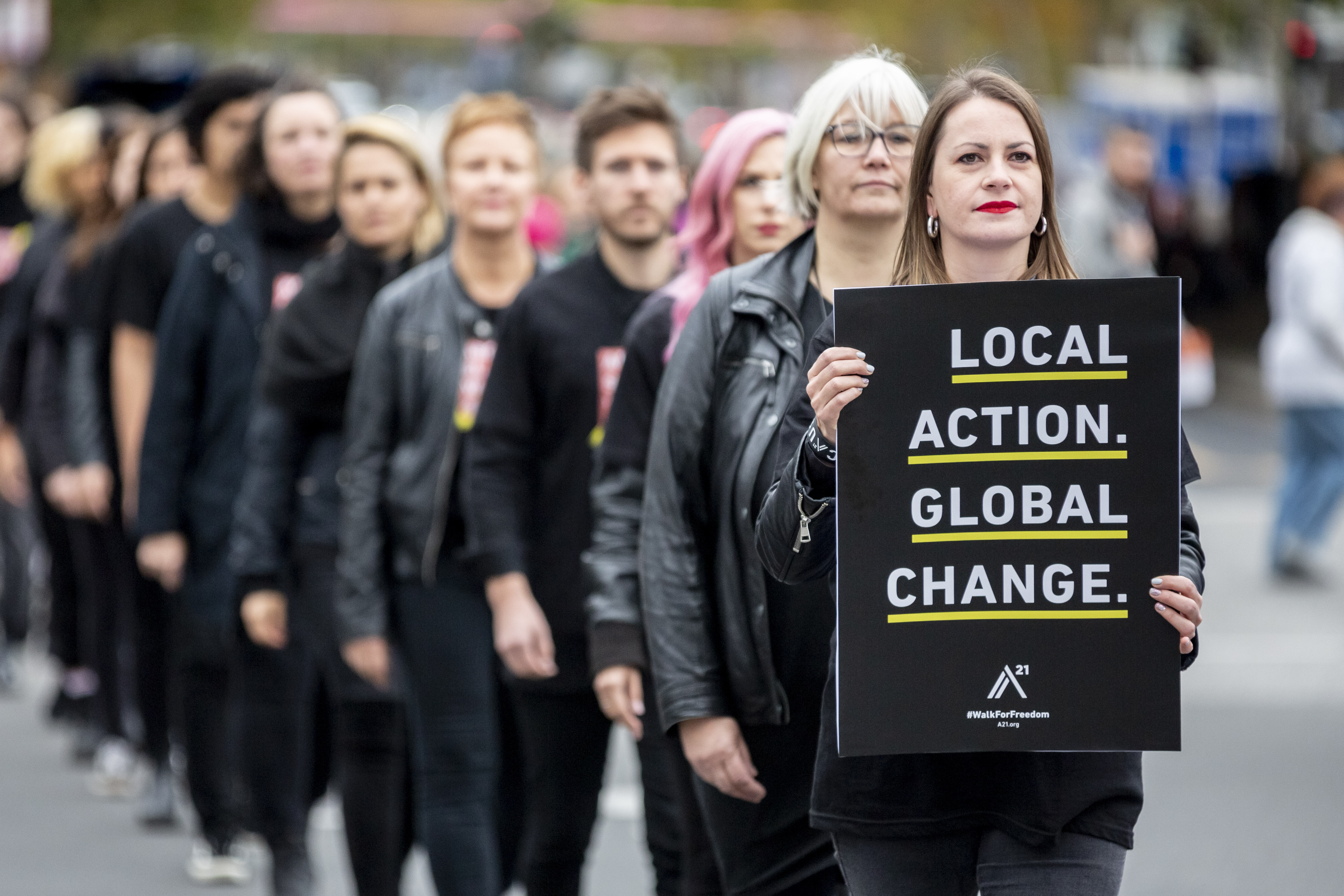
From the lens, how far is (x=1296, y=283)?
12.8 metres

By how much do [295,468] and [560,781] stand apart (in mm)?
1457

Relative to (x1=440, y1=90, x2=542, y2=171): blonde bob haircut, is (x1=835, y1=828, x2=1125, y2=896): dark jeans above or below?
below

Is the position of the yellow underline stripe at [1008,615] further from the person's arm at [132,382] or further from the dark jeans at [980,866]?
the person's arm at [132,382]

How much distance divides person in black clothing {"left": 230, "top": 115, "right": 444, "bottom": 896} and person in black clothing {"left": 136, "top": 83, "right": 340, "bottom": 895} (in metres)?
0.43

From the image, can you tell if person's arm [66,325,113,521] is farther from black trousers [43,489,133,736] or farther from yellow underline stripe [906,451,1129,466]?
yellow underline stripe [906,451,1129,466]

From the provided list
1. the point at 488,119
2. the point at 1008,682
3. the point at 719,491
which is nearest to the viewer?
the point at 1008,682

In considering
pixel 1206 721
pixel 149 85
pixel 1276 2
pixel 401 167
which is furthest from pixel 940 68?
pixel 401 167

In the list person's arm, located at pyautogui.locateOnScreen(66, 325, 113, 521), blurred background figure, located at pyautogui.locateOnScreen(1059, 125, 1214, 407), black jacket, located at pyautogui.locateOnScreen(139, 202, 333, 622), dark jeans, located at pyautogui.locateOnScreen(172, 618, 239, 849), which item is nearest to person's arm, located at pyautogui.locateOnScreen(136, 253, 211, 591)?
black jacket, located at pyautogui.locateOnScreen(139, 202, 333, 622)

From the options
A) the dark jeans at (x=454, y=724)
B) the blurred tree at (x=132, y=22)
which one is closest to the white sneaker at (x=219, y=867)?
the dark jeans at (x=454, y=724)

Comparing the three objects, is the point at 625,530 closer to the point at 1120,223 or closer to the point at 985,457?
the point at 985,457

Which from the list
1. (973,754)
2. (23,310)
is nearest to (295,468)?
(973,754)

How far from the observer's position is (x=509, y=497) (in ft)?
16.7

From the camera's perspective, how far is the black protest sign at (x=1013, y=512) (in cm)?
322

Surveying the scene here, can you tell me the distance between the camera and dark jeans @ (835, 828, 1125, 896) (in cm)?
328
